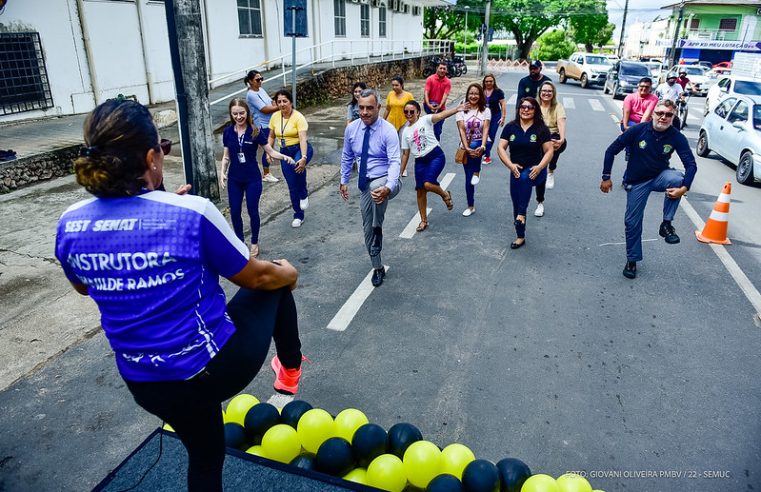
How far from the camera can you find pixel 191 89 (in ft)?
24.8

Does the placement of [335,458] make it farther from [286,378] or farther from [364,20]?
[364,20]

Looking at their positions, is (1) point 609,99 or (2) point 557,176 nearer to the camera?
(2) point 557,176

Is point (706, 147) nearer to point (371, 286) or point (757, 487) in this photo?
point (371, 286)

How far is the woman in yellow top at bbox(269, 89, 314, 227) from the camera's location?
7211mm

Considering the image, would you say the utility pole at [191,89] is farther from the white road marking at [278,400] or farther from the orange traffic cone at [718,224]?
the orange traffic cone at [718,224]

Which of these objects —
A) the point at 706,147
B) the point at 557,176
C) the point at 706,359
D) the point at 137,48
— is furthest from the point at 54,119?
the point at 706,147

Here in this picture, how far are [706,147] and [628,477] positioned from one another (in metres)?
12.4

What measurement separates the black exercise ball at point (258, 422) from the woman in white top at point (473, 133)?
215 inches

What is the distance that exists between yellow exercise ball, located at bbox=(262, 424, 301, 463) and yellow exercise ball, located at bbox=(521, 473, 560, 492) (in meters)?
1.30

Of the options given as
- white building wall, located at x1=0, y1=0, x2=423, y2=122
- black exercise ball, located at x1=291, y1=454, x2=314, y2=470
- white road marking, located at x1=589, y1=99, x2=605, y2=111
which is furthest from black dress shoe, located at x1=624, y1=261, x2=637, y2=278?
white road marking, located at x1=589, y1=99, x2=605, y2=111

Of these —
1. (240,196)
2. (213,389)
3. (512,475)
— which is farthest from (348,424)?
(240,196)

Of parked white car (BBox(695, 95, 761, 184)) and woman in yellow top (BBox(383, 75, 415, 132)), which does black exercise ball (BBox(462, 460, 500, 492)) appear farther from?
parked white car (BBox(695, 95, 761, 184))

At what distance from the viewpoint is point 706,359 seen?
4488 millimetres

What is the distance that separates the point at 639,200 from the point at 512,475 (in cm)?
417
